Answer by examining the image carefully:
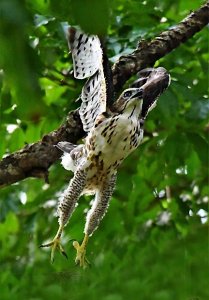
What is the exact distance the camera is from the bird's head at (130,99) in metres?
1.40

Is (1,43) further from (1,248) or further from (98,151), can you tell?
(1,248)

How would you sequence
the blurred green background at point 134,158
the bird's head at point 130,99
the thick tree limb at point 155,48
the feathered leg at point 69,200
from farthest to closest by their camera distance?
1. the blurred green background at point 134,158
2. the thick tree limb at point 155,48
3. the feathered leg at point 69,200
4. the bird's head at point 130,99

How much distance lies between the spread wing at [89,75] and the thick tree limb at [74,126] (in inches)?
3.4

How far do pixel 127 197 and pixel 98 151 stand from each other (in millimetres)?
912

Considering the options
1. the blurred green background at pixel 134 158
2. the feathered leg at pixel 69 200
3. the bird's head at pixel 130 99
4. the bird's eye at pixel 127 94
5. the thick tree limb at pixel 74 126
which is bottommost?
the blurred green background at pixel 134 158

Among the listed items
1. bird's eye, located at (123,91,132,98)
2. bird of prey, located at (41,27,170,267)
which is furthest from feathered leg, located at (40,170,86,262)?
bird's eye, located at (123,91,132,98)

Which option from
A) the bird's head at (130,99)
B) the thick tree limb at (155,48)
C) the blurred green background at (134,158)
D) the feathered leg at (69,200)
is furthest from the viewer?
the blurred green background at (134,158)

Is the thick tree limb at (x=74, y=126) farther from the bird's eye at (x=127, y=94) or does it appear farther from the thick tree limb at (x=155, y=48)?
the bird's eye at (x=127, y=94)

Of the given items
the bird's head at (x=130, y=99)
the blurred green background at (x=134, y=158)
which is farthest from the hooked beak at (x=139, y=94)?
the blurred green background at (x=134, y=158)

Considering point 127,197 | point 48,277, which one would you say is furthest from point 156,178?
point 48,277

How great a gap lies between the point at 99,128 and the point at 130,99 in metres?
0.11

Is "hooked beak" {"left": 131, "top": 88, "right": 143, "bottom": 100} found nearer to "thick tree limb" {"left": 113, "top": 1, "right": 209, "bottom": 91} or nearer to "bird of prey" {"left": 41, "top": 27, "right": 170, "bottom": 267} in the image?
"bird of prey" {"left": 41, "top": 27, "right": 170, "bottom": 267}

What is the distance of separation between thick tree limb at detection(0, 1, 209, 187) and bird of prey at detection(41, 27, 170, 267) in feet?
0.13

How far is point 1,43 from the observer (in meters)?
0.37
